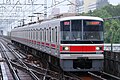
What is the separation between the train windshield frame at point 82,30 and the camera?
11.7m

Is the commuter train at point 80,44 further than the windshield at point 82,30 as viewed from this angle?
No

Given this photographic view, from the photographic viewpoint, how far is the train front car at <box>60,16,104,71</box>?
11.5 m

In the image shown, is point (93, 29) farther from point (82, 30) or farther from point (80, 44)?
point (80, 44)

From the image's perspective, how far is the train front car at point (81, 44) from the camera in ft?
37.9

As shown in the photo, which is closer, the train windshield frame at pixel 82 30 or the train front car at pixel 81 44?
the train front car at pixel 81 44

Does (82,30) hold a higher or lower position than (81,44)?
higher

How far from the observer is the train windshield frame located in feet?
38.5

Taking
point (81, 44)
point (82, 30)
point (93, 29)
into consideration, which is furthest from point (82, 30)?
point (81, 44)

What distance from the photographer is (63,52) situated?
37.9 feet

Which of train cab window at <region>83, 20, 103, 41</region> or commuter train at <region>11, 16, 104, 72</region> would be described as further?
train cab window at <region>83, 20, 103, 41</region>

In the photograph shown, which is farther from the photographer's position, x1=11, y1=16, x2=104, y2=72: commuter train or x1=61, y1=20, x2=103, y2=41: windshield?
x1=61, y1=20, x2=103, y2=41: windshield

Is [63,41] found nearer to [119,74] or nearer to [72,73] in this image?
[72,73]

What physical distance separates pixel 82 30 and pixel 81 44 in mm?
578

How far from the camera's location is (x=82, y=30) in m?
11.8
